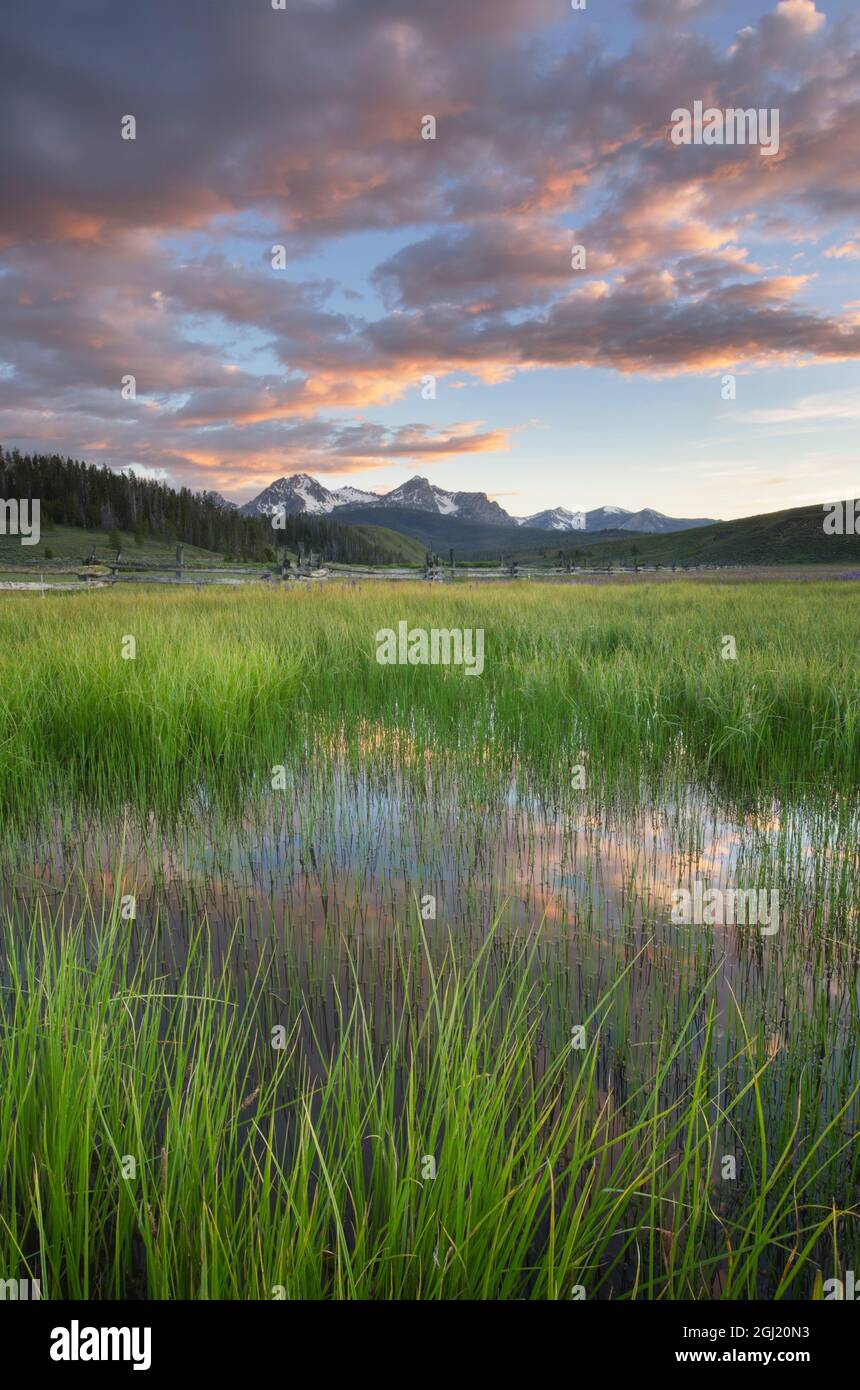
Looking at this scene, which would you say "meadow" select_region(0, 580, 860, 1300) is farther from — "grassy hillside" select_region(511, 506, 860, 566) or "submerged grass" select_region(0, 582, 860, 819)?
"grassy hillside" select_region(511, 506, 860, 566)

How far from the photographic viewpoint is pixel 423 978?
2766mm

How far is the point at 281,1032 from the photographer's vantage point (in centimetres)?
230

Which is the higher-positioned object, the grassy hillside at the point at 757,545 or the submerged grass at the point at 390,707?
the grassy hillside at the point at 757,545

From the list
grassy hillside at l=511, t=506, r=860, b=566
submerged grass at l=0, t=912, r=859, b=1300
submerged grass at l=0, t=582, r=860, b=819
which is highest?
grassy hillside at l=511, t=506, r=860, b=566

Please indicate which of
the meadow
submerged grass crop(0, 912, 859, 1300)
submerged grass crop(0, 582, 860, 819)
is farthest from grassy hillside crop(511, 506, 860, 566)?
submerged grass crop(0, 912, 859, 1300)

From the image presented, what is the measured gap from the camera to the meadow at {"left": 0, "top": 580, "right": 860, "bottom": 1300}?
1484mm

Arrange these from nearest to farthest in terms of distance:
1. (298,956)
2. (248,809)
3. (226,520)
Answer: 1. (298,956)
2. (248,809)
3. (226,520)

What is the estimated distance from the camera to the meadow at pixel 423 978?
4.87ft

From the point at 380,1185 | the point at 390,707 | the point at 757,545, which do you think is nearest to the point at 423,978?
the point at 380,1185

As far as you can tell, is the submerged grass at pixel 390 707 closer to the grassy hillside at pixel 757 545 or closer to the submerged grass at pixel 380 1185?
the submerged grass at pixel 380 1185

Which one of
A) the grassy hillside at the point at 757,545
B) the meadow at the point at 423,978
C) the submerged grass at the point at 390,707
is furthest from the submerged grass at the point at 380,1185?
the grassy hillside at the point at 757,545
